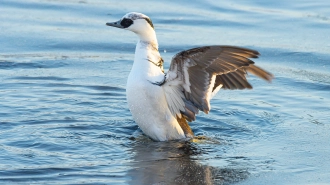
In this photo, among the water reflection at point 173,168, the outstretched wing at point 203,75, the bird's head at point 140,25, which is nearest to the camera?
the water reflection at point 173,168

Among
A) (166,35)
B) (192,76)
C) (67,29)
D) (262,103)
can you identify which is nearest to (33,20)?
(67,29)

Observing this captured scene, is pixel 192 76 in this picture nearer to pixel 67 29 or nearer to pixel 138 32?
pixel 138 32

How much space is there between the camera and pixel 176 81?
7504mm

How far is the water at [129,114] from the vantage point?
22.5 ft

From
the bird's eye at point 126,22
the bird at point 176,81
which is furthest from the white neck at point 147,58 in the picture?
the bird's eye at point 126,22

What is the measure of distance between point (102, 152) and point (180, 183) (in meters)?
1.09

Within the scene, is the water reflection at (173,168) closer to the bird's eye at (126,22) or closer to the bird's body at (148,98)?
the bird's body at (148,98)

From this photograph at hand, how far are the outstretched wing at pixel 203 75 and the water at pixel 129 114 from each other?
0.47m

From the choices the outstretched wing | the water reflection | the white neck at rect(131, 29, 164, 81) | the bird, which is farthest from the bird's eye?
the water reflection

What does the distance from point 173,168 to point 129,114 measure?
1830mm

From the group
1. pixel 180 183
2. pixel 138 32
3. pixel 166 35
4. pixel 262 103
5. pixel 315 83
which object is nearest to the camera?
pixel 180 183

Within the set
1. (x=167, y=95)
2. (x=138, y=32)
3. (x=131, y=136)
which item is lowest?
(x=131, y=136)

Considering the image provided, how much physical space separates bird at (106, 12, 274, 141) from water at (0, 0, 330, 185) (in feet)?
0.77

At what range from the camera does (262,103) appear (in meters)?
9.10
